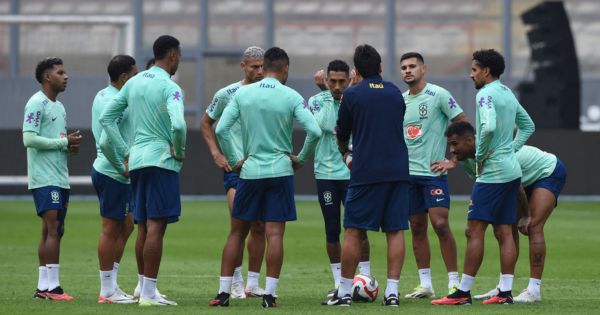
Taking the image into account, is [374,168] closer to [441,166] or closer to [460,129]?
[460,129]

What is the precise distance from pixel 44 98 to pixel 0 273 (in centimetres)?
317

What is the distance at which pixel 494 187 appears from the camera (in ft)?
39.3

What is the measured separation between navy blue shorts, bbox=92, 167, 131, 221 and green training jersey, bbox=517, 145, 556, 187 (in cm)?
355

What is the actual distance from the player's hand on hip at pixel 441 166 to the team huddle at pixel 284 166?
0.02m

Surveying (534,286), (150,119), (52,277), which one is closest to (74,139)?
(150,119)

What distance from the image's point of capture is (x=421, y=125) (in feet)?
42.2

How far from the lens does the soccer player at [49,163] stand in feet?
40.7

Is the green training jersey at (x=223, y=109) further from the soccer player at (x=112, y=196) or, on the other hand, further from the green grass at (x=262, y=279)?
the green grass at (x=262, y=279)

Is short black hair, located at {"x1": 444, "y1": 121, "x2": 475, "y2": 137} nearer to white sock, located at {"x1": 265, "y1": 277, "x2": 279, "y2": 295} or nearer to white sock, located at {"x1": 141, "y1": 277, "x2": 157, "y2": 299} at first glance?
white sock, located at {"x1": 265, "y1": 277, "x2": 279, "y2": 295}

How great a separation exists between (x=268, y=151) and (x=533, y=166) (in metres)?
2.49

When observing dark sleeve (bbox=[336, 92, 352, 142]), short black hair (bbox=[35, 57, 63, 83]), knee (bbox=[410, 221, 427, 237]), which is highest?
short black hair (bbox=[35, 57, 63, 83])

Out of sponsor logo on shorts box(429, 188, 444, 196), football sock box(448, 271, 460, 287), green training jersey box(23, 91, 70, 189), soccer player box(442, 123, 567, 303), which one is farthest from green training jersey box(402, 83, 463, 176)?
green training jersey box(23, 91, 70, 189)

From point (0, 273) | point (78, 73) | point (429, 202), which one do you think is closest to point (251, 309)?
point (429, 202)

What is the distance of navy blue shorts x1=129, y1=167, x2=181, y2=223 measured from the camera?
11.6 metres
